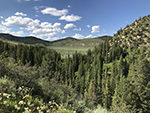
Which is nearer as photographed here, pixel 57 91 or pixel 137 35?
pixel 57 91

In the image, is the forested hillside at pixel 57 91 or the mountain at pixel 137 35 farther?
the mountain at pixel 137 35

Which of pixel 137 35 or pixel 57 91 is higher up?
pixel 137 35

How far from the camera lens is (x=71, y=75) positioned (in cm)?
6856

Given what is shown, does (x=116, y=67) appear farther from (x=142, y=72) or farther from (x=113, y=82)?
(x=142, y=72)

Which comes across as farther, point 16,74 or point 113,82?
point 113,82

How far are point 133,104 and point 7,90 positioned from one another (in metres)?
20.1

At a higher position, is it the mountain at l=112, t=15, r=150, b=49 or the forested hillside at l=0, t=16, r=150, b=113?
the mountain at l=112, t=15, r=150, b=49

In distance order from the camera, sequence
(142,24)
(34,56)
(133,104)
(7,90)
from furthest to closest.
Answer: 1. (142,24)
2. (34,56)
3. (133,104)
4. (7,90)

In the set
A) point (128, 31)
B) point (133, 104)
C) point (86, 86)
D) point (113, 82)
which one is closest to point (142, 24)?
point (128, 31)

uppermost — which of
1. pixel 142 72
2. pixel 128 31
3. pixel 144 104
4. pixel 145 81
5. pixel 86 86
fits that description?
pixel 128 31

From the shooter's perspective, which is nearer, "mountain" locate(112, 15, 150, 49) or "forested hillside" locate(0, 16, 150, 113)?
"forested hillside" locate(0, 16, 150, 113)

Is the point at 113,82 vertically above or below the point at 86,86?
above

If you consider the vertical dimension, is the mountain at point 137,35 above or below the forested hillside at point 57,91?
above

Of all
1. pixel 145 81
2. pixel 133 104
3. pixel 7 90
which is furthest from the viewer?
pixel 145 81
